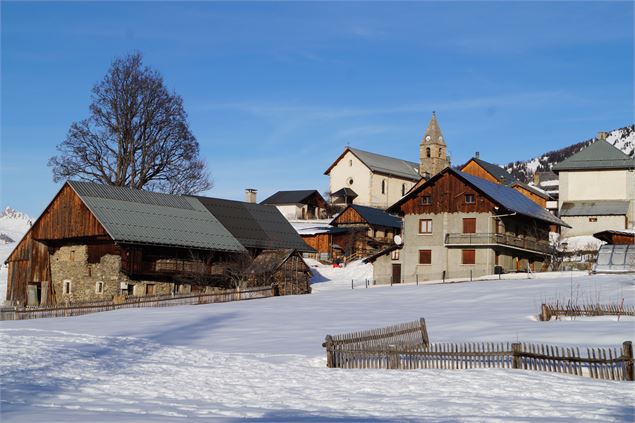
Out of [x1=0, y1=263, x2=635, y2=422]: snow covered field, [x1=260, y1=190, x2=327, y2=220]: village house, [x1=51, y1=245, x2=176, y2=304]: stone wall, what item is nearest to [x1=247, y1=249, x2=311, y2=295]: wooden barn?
[x1=51, y1=245, x2=176, y2=304]: stone wall

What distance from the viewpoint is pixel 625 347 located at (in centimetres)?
1981

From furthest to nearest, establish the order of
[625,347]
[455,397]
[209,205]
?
1. [209,205]
2. [625,347]
3. [455,397]

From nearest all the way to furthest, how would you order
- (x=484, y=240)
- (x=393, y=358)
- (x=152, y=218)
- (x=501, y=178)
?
(x=393, y=358) → (x=152, y=218) → (x=484, y=240) → (x=501, y=178)

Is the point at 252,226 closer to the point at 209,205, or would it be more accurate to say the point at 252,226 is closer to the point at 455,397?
the point at 209,205

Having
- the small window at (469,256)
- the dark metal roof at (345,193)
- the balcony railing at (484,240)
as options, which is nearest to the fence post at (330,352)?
the balcony railing at (484,240)

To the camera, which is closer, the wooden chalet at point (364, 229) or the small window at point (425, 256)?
the small window at point (425, 256)

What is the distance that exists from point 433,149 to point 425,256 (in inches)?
1941

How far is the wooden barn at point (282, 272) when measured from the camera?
5447cm

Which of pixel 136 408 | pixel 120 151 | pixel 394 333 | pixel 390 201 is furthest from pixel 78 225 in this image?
pixel 390 201

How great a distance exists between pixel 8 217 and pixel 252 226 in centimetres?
6651

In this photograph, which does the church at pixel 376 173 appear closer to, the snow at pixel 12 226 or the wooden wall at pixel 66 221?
the snow at pixel 12 226

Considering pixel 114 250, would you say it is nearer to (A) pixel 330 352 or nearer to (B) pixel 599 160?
(A) pixel 330 352

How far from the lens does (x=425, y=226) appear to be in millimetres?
62906

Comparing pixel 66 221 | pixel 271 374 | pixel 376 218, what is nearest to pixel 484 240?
pixel 376 218
